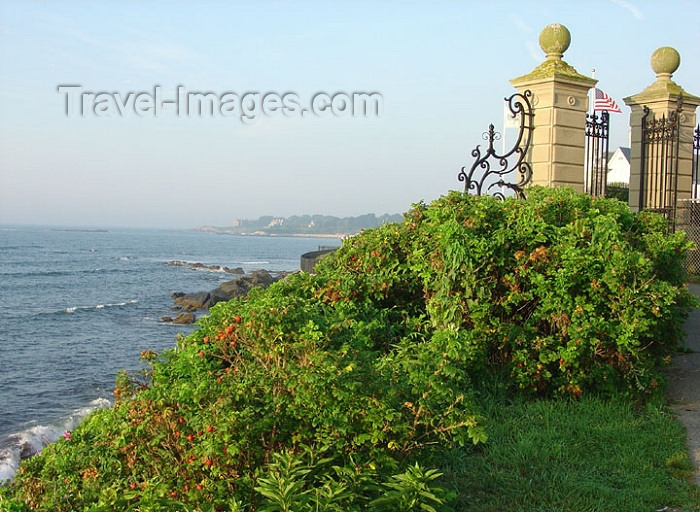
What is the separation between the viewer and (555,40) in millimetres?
10586

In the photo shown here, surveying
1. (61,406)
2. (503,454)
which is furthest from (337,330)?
(61,406)

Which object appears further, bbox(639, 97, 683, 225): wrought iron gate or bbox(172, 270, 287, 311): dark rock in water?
bbox(172, 270, 287, 311): dark rock in water

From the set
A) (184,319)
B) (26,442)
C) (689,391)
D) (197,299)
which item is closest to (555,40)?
(689,391)

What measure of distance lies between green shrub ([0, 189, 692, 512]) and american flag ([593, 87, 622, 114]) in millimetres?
5226

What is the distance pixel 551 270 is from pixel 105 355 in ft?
57.0

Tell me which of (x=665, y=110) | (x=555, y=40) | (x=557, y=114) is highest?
(x=555, y=40)

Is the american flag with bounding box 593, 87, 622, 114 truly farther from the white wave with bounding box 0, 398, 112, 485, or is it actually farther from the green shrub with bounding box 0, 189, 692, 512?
the white wave with bounding box 0, 398, 112, 485

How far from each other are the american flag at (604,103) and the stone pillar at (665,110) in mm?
1367

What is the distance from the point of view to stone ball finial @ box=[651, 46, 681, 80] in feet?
41.8

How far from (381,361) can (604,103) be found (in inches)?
370

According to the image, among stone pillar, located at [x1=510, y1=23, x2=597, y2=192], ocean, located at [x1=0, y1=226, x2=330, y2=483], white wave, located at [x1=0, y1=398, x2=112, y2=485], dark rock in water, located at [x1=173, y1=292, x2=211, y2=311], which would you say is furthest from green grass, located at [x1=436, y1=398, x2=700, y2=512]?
dark rock in water, located at [x1=173, y1=292, x2=211, y2=311]

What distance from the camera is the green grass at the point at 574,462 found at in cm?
398

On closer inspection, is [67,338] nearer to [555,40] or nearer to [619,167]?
[555,40]

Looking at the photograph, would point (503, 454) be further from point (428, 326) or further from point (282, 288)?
point (282, 288)
